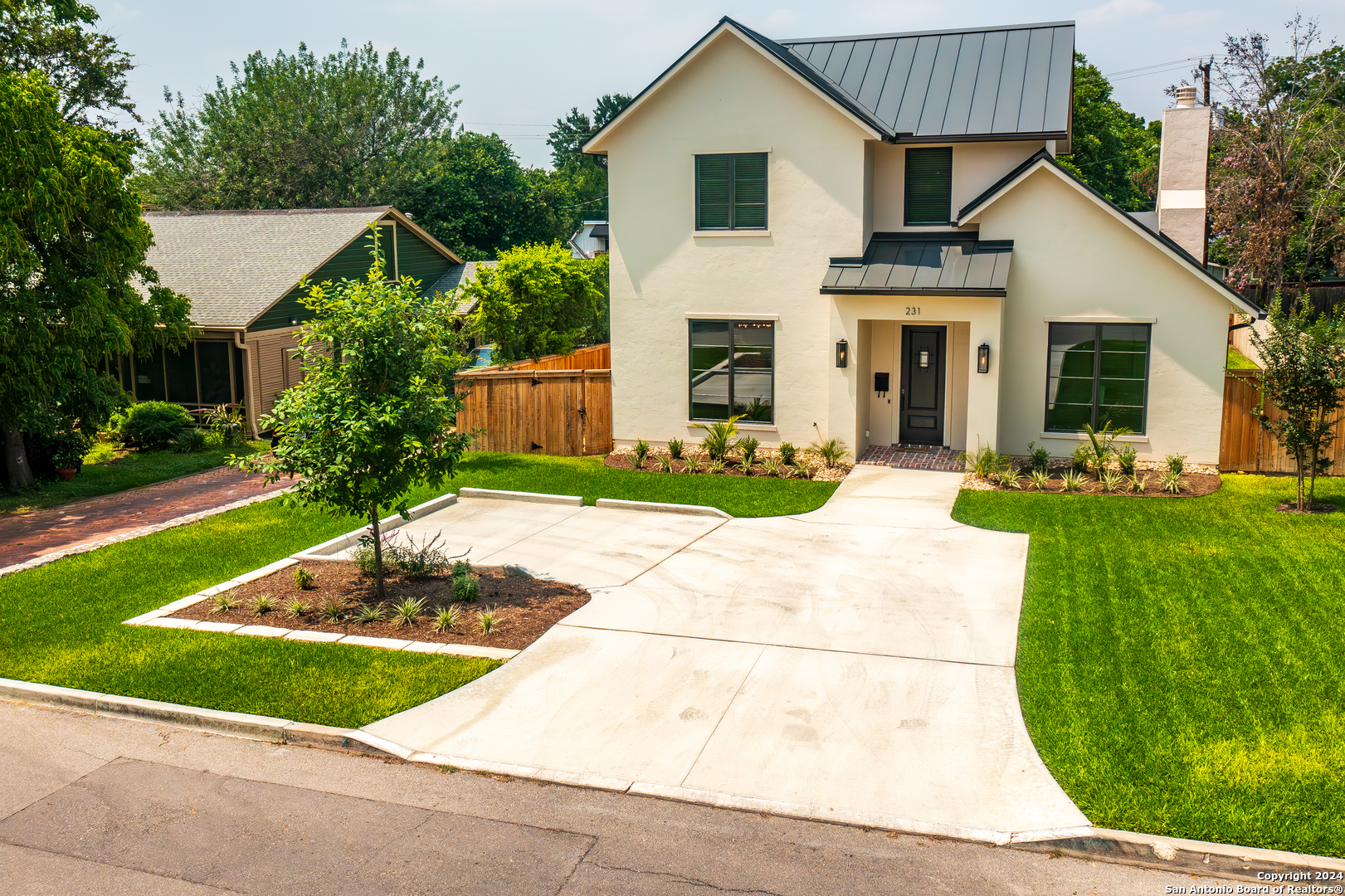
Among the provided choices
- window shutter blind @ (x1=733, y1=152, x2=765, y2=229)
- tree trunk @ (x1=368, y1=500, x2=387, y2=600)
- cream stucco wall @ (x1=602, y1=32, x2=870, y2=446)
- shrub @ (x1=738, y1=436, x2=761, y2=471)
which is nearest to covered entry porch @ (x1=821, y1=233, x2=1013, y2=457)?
cream stucco wall @ (x1=602, y1=32, x2=870, y2=446)

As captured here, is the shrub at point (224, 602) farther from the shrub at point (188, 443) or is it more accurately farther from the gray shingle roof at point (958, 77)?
the gray shingle roof at point (958, 77)

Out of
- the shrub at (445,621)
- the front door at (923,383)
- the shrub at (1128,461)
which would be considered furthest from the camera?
the front door at (923,383)

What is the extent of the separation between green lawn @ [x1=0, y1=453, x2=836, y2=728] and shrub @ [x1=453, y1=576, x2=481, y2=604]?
1.58m

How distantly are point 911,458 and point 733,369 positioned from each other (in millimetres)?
3790

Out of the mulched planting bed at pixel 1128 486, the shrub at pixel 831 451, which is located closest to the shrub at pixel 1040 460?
the mulched planting bed at pixel 1128 486

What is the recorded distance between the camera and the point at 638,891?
6.71 meters

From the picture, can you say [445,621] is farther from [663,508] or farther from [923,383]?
[923,383]

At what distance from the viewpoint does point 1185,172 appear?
22.1 m

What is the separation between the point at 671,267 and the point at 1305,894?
15.8m

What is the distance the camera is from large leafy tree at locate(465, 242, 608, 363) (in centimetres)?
2405

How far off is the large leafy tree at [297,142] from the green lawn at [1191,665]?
137 feet

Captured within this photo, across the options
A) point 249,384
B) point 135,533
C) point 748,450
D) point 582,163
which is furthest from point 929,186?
point 582,163

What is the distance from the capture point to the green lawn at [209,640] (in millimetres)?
Answer: 9852

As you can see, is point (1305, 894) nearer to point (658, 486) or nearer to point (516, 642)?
point (516, 642)
